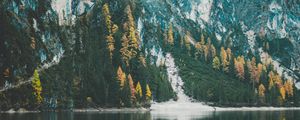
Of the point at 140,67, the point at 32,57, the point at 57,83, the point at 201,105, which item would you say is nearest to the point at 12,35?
the point at 32,57

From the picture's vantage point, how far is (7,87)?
133 meters

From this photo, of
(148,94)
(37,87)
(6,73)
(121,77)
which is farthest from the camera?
(148,94)

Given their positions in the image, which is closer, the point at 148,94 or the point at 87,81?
the point at 87,81

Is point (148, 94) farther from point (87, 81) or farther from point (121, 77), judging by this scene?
point (87, 81)

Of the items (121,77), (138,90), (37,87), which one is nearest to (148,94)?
(138,90)

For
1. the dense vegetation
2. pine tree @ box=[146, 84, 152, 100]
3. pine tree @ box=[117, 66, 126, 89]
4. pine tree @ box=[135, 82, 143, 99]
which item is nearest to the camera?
the dense vegetation

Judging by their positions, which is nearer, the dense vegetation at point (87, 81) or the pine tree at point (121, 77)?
the dense vegetation at point (87, 81)

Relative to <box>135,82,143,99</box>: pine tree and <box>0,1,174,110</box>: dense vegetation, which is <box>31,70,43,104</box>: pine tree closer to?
<box>0,1,174,110</box>: dense vegetation

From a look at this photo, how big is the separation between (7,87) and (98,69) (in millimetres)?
46305

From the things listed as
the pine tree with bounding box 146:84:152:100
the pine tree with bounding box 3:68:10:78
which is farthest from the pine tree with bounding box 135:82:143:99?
the pine tree with bounding box 3:68:10:78

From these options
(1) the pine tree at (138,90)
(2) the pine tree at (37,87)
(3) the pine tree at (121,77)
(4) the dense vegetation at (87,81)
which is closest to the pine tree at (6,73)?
(4) the dense vegetation at (87,81)

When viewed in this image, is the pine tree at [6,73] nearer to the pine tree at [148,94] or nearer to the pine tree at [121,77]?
the pine tree at [121,77]

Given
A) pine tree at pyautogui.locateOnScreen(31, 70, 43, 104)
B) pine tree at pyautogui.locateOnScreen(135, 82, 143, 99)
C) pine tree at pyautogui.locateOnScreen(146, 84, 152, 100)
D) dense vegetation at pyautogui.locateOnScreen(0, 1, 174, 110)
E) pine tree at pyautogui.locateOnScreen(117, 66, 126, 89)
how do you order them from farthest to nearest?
1. pine tree at pyautogui.locateOnScreen(146, 84, 152, 100)
2. pine tree at pyautogui.locateOnScreen(135, 82, 143, 99)
3. pine tree at pyautogui.locateOnScreen(117, 66, 126, 89)
4. dense vegetation at pyautogui.locateOnScreen(0, 1, 174, 110)
5. pine tree at pyautogui.locateOnScreen(31, 70, 43, 104)

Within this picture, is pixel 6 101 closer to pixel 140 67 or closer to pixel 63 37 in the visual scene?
pixel 63 37
